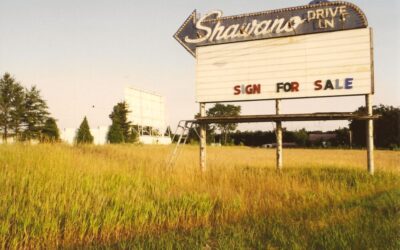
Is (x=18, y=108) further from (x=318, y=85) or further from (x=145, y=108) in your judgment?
(x=318, y=85)

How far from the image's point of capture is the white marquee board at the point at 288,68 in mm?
12031

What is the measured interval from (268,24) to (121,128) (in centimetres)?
4942

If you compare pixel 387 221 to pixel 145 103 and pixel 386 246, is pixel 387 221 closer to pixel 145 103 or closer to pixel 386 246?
pixel 386 246

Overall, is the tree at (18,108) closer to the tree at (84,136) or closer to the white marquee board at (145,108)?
the tree at (84,136)

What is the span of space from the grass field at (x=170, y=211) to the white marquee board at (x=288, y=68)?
12.8ft

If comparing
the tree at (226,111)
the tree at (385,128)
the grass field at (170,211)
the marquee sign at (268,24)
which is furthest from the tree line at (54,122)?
the grass field at (170,211)

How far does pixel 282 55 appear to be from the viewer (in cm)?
1304

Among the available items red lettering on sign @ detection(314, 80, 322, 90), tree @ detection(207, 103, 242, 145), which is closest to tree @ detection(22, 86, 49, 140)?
tree @ detection(207, 103, 242, 145)

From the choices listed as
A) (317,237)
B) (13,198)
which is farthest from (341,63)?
(13,198)

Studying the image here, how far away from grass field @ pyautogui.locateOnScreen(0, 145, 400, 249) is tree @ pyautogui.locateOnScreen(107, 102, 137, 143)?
142 ft

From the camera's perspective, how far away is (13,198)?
6105 mm

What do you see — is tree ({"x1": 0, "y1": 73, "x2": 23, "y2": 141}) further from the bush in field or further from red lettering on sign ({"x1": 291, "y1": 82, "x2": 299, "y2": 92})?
red lettering on sign ({"x1": 291, "y1": 82, "x2": 299, "y2": 92})

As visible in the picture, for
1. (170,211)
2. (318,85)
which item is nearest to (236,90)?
(318,85)

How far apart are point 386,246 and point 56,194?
215 inches
